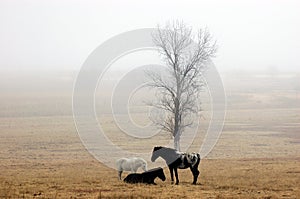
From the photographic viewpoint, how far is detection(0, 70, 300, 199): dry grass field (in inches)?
800

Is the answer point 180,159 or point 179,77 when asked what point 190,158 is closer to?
point 180,159

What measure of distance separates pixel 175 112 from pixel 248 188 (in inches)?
677

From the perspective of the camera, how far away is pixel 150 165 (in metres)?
29.7

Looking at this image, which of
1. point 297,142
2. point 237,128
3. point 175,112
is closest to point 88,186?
point 175,112

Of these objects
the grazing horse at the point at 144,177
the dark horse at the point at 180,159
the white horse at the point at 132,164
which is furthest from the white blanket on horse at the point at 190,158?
the white horse at the point at 132,164

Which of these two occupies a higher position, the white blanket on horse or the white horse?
the white blanket on horse

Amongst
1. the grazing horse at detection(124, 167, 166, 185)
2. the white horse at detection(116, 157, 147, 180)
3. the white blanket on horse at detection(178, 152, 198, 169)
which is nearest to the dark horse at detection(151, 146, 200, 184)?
the white blanket on horse at detection(178, 152, 198, 169)

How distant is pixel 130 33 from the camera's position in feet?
Answer: 111

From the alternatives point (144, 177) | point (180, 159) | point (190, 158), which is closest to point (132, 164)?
point (144, 177)

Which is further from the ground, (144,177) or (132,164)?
(132,164)

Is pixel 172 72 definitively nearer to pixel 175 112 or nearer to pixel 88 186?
pixel 175 112

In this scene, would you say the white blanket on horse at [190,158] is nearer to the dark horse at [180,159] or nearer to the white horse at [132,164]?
the dark horse at [180,159]

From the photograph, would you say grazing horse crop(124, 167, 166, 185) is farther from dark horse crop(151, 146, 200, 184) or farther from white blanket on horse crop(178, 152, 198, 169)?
white blanket on horse crop(178, 152, 198, 169)

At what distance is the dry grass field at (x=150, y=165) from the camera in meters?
20.3
